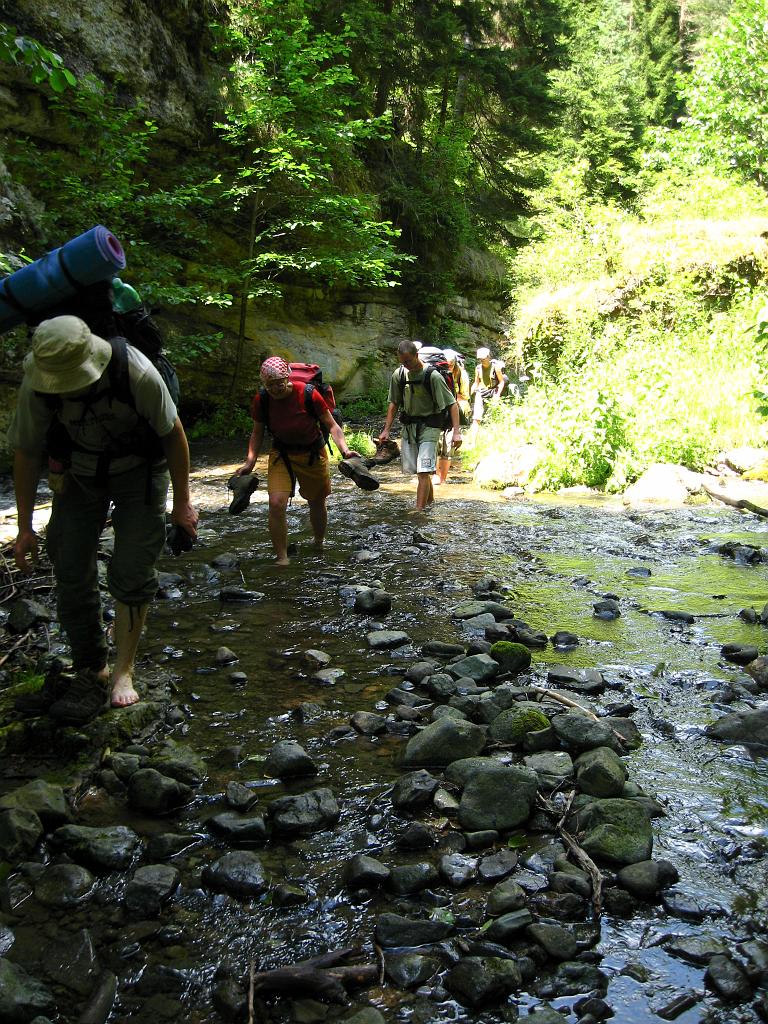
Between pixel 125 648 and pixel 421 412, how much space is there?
258 inches

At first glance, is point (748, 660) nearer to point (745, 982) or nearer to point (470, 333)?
point (745, 982)

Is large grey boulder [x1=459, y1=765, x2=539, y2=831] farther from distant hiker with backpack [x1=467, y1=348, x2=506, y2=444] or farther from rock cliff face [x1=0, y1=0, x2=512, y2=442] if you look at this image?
distant hiker with backpack [x1=467, y1=348, x2=506, y2=444]

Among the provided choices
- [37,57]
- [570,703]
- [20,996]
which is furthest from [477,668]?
[37,57]

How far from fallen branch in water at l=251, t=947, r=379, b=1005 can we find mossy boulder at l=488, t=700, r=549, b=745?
167cm

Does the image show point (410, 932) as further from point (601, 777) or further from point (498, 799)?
point (601, 777)

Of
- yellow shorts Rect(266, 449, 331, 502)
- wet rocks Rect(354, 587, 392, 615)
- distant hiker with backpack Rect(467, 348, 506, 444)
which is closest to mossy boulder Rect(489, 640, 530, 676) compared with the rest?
wet rocks Rect(354, 587, 392, 615)

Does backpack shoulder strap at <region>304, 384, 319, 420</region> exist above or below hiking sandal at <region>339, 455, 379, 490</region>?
above

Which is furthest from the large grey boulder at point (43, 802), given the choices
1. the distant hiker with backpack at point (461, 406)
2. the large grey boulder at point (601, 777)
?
the distant hiker with backpack at point (461, 406)

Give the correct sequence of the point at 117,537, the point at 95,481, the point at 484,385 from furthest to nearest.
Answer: the point at 484,385 < the point at 117,537 < the point at 95,481

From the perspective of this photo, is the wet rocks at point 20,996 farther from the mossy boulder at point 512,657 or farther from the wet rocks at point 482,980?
the mossy boulder at point 512,657

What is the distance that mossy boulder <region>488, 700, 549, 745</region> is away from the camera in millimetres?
3965

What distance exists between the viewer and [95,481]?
4023 millimetres

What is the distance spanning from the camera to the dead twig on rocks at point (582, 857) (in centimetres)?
273

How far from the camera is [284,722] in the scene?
14.1 feet
